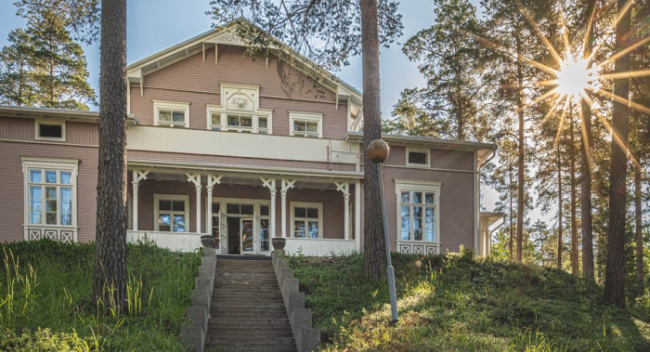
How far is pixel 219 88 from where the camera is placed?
1959cm

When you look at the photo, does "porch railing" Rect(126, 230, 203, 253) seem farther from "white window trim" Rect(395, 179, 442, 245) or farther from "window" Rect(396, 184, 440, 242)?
"window" Rect(396, 184, 440, 242)

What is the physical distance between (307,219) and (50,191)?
26.6ft

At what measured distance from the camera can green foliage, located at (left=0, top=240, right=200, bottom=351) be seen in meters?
7.60

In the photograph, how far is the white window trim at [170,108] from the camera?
62.1ft

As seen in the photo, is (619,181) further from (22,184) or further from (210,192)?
(22,184)

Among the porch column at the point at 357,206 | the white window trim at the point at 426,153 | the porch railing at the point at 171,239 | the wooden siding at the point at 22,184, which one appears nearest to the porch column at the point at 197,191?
the porch railing at the point at 171,239

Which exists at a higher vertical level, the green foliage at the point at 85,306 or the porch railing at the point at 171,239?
the porch railing at the point at 171,239

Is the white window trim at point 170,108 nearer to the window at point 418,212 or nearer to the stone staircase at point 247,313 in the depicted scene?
the stone staircase at point 247,313

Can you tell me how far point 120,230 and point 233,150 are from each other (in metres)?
8.79

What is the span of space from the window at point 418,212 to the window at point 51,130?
10607mm

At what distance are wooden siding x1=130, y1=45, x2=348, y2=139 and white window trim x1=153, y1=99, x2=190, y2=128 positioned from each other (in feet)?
0.41

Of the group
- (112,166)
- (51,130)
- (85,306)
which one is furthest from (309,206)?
(85,306)

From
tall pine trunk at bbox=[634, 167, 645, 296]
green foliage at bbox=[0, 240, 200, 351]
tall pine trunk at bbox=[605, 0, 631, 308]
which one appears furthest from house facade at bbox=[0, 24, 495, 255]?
tall pine trunk at bbox=[605, 0, 631, 308]

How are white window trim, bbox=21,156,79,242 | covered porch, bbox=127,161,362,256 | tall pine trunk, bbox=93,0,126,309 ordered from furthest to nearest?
covered porch, bbox=127,161,362,256, white window trim, bbox=21,156,79,242, tall pine trunk, bbox=93,0,126,309
